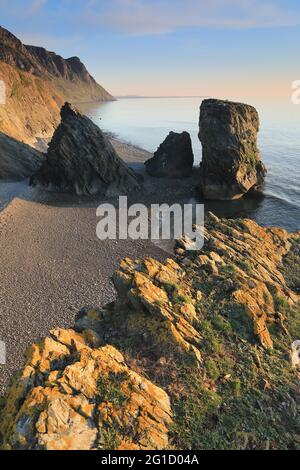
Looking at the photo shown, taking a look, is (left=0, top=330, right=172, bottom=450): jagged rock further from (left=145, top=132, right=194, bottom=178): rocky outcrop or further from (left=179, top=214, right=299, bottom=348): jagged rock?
(left=145, top=132, right=194, bottom=178): rocky outcrop

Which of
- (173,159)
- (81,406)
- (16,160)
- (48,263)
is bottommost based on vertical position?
(48,263)

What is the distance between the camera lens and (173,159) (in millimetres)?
60688

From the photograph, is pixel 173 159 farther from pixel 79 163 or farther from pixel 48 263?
pixel 48 263

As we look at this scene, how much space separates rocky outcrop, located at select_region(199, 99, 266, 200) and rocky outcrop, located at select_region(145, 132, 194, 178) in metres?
6.77

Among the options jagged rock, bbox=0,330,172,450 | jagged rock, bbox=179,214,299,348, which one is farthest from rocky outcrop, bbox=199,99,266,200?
jagged rock, bbox=0,330,172,450

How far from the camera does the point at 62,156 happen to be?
159ft

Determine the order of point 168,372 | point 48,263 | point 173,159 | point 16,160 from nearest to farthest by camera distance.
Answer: point 168,372 → point 48,263 → point 16,160 → point 173,159

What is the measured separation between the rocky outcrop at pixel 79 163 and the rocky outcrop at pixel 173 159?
1085 cm

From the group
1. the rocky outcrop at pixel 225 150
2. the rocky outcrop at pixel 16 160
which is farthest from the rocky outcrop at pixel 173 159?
the rocky outcrop at pixel 16 160

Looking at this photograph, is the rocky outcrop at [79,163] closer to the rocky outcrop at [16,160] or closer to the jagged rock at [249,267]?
the rocky outcrop at [16,160]

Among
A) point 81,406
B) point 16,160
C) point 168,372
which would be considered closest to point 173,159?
point 16,160

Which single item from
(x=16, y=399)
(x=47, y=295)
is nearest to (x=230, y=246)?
(x=47, y=295)

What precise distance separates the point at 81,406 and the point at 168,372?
A: 3.64m

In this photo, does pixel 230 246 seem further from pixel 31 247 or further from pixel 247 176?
pixel 247 176
